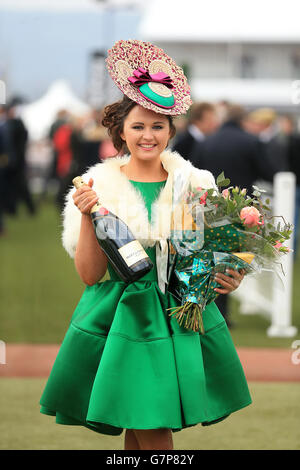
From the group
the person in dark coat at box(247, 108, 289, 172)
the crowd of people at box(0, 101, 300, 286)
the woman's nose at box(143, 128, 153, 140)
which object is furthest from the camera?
the person in dark coat at box(247, 108, 289, 172)

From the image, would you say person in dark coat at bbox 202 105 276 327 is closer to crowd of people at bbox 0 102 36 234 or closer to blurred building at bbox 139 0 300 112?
crowd of people at bbox 0 102 36 234

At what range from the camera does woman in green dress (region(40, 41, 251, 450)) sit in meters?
2.99

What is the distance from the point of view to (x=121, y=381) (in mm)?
3004

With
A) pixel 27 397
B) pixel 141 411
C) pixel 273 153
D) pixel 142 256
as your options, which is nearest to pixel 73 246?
pixel 142 256

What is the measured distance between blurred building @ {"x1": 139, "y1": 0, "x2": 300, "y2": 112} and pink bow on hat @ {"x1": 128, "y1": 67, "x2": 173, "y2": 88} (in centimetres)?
2007

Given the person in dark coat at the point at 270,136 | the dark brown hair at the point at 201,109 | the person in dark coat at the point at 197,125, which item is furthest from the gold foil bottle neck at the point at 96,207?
the person in dark coat at the point at 270,136

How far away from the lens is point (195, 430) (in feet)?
15.2

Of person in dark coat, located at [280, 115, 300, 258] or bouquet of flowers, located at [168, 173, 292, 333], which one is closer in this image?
bouquet of flowers, located at [168, 173, 292, 333]

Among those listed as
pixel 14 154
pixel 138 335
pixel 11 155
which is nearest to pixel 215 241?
pixel 138 335

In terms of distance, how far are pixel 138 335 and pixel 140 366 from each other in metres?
0.12

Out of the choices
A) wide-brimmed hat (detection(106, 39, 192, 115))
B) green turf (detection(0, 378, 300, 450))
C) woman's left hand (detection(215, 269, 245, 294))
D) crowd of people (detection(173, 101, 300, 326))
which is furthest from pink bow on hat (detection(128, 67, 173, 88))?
crowd of people (detection(173, 101, 300, 326))

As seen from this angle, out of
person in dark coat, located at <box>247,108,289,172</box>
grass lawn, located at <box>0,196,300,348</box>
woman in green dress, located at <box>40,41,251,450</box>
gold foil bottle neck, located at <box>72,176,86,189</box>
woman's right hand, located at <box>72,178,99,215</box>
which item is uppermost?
gold foil bottle neck, located at <box>72,176,86,189</box>

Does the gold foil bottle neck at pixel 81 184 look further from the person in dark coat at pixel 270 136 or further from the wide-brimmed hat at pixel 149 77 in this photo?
the person in dark coat at pixel 270 136
